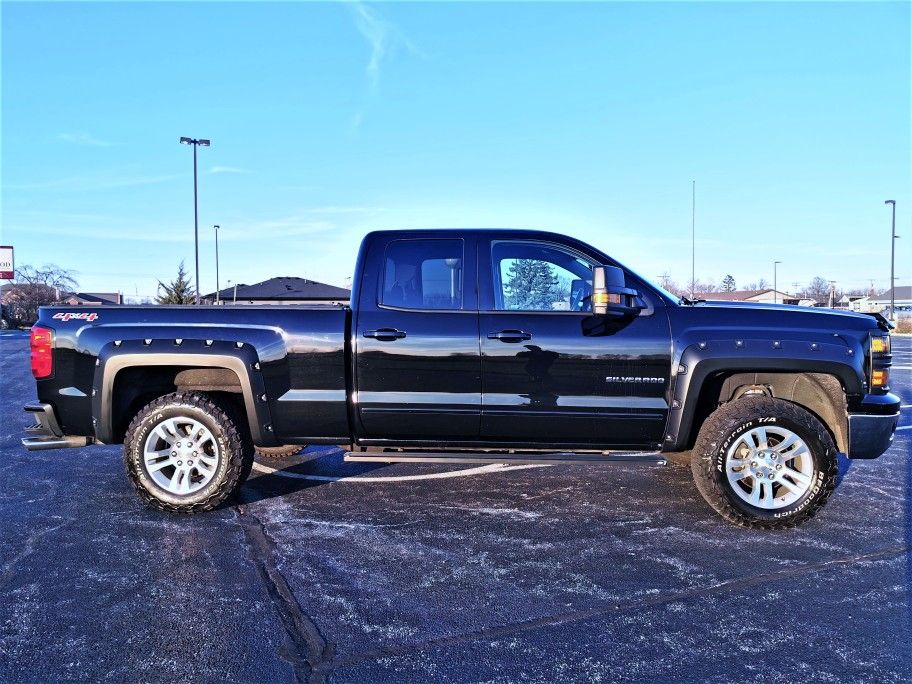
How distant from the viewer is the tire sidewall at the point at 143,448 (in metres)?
4.39

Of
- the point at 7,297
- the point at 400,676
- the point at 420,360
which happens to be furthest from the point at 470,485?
the point at 7,297

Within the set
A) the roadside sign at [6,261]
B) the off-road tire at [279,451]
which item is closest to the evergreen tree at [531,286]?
the off-road tire at [279,451]

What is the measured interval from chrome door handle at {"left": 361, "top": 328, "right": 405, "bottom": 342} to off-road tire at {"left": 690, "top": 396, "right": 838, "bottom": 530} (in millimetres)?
2125

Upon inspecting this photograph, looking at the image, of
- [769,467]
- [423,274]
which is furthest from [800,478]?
[423,274]

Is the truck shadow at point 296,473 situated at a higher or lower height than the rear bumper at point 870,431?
lower

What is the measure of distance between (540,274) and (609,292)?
67cm

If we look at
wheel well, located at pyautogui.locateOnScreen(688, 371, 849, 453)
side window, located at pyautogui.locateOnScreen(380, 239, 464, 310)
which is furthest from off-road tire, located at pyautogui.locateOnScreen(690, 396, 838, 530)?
side window, located at pyautogui.locateOnScreen(380, 239, 464, 310)

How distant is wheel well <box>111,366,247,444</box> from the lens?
15.0 feet

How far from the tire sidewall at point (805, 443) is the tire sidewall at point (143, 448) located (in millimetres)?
3248

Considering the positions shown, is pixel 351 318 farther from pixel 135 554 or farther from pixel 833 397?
pixel 833 397

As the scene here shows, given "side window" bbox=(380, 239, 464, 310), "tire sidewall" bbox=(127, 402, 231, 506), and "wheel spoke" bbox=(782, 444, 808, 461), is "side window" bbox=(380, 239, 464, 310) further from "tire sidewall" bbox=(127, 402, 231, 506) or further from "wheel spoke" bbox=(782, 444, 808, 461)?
"wheel spoke" bbox=(782, 444, 808, 461)

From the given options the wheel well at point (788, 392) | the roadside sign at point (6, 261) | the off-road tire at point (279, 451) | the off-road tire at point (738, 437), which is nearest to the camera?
the off-road tire at point (738, 437)

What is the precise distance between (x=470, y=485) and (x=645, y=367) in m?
1.79

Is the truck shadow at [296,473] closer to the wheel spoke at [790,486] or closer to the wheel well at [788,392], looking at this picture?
the wheel well at [788,392]
